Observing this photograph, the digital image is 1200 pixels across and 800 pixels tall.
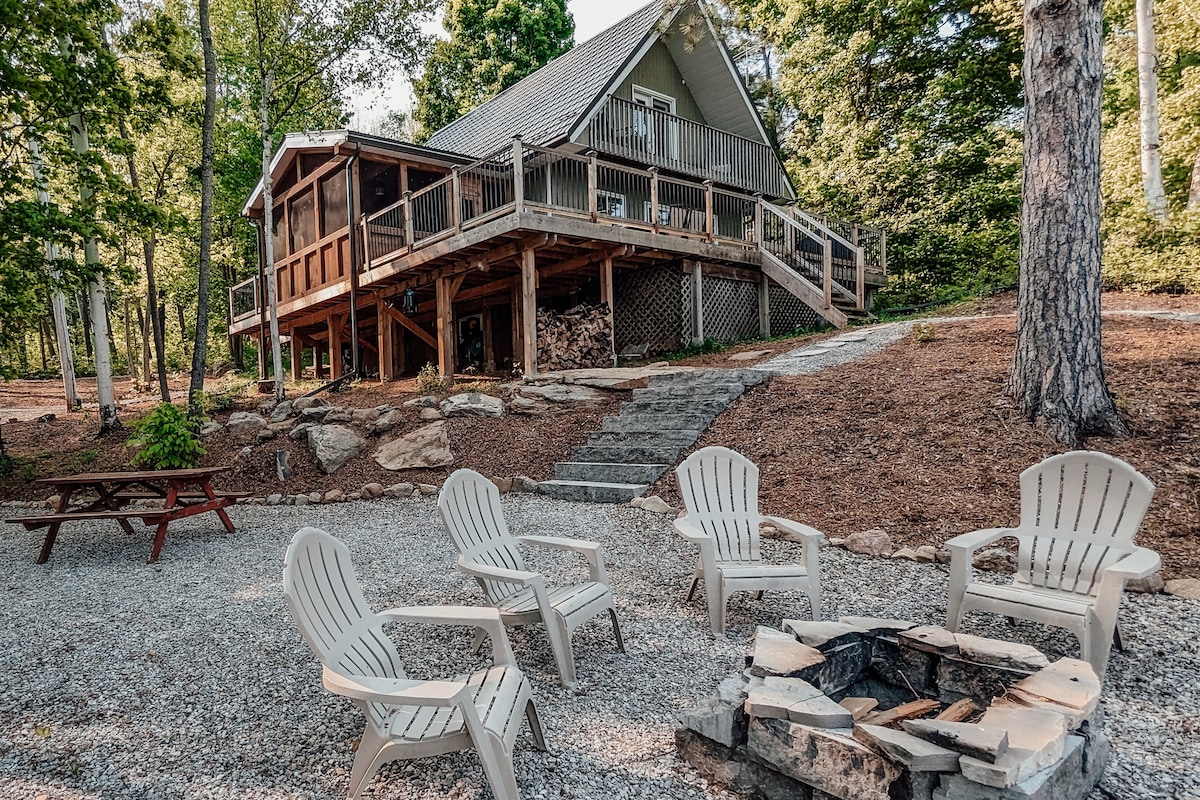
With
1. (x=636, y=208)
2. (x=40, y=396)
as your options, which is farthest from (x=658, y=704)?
(x=40, y=396)

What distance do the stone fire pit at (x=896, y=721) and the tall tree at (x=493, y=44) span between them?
2544 cm

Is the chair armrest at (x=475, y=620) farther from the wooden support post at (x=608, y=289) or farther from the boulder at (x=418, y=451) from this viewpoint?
the wooden support post at (x=608, y=289)

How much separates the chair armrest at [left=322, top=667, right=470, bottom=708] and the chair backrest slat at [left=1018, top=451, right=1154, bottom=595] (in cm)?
295

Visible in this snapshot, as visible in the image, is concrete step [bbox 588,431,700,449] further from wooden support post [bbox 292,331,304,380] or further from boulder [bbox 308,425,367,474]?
wooden support post [bbox 292,331,304,380]

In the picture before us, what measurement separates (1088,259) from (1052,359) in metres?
0.84

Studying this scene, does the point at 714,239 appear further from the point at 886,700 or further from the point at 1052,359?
the point at 886,700

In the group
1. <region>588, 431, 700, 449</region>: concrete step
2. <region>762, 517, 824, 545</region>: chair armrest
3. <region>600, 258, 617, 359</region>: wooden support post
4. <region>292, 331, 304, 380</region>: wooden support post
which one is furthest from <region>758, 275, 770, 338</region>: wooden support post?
<region>292, 331, 304, 380</region>: wooden support post

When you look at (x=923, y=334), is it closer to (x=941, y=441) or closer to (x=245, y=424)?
(x=941, y=441)

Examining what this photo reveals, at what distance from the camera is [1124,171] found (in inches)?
462

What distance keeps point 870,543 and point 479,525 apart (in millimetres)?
2809

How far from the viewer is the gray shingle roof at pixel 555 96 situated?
1225cm

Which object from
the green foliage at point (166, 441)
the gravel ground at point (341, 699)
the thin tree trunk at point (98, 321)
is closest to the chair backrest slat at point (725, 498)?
the gravel ground at point (341, 699)

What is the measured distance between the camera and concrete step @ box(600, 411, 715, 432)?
6.97 meters

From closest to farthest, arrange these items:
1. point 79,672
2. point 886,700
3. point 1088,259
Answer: point 886,700
point 79,672
point 1088,259
